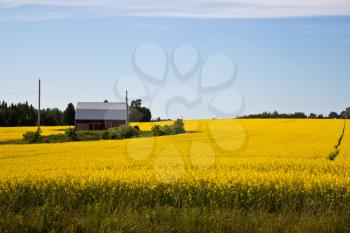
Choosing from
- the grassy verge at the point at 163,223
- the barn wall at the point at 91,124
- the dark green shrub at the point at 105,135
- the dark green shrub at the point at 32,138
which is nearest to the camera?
the grassy verge at the point at 163,223

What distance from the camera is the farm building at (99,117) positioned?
254 ft

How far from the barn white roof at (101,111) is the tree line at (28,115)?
706 inches

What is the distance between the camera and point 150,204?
1323cm

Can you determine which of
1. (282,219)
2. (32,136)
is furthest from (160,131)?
(282,219)

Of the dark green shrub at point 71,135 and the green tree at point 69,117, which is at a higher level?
the green tree at point 69,117

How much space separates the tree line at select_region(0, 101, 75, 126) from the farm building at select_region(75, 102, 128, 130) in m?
18.9

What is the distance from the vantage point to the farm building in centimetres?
7731

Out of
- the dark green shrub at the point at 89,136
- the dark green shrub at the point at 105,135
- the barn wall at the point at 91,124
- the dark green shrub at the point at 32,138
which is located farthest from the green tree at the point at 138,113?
the dark green shrub at the point at 32,138

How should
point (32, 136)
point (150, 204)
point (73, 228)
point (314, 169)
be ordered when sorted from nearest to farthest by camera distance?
point (73, 228) → point (150, 204) → point (314, 169) → point (32, 136)

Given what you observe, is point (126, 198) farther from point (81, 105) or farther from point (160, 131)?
point (81, 105)

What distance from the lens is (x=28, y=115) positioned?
3772 inches

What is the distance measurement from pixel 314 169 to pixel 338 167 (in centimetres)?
95

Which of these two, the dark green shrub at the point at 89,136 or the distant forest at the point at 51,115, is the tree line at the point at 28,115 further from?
the dark green shrub at the point at 89,136

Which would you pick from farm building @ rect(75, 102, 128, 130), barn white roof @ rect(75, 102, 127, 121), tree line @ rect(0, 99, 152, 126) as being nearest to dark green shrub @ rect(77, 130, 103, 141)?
farm building @ rect(75, 102, 128, 130)
